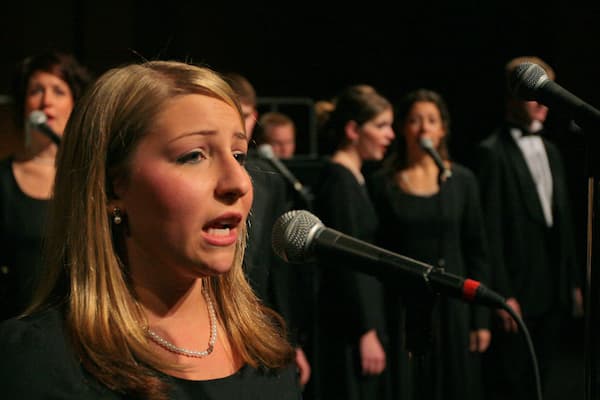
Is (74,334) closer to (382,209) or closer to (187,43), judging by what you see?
(382,209)

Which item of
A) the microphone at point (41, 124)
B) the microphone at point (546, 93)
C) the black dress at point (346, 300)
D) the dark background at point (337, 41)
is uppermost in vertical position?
the dark background at point (337, 41)

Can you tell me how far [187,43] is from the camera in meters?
5.77

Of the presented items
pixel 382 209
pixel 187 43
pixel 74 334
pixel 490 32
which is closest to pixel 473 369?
pixel 382 209

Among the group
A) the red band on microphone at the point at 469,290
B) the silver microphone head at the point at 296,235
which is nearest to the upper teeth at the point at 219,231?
the silver microphone head at the point at 296,235

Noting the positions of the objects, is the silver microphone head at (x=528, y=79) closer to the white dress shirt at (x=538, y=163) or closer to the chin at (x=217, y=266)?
the chin at (x=217, y=266)

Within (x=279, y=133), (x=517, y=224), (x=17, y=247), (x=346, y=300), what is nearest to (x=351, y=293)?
(x=346, y=300)

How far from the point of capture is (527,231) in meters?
3.43

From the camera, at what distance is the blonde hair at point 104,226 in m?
1.11

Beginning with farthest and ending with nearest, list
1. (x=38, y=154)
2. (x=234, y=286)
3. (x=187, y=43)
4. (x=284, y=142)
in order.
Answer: (x=187, y=43)
(x=284, y=142)
(x=38, y=154)
(x=234, y=286)

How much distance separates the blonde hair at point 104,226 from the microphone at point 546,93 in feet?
1.56

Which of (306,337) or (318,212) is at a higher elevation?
(318,212)

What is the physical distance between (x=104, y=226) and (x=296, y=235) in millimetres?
282

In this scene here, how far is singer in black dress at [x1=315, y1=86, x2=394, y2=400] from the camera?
2828 millimetres

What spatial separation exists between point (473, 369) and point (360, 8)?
11.7ft
